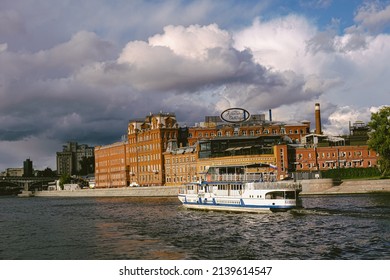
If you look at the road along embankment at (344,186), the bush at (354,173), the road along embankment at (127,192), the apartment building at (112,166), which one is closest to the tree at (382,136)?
the road along embankment at (344,186)

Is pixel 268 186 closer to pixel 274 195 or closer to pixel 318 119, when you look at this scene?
pixel 274 195

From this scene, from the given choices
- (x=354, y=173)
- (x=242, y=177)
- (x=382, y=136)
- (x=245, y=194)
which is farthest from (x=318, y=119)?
(x=245, y=194)

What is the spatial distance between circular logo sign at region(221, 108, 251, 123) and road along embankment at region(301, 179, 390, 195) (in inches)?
1408

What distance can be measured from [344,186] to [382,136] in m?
8.34

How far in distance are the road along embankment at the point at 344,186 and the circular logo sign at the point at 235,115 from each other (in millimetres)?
35775

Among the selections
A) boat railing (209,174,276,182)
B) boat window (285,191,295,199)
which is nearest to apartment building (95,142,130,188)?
boat railing (209,174,276,182)

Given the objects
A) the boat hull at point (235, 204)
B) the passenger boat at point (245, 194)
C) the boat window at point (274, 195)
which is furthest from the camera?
the boat window at point (274, 195)

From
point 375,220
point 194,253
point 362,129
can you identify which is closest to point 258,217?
point 375,220

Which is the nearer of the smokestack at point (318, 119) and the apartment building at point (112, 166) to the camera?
the smokestack at point (318, 119)

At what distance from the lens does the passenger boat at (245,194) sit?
146ft

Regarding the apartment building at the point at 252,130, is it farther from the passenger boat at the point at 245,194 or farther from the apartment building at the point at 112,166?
the passenger boat at the point at 245,194

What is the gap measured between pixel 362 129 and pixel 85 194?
224 feet

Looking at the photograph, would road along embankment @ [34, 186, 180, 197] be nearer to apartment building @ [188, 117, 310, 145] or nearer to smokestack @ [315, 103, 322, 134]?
apartment building @ [188, 117, 310, 145]

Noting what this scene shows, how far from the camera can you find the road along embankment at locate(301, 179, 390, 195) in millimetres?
67856
